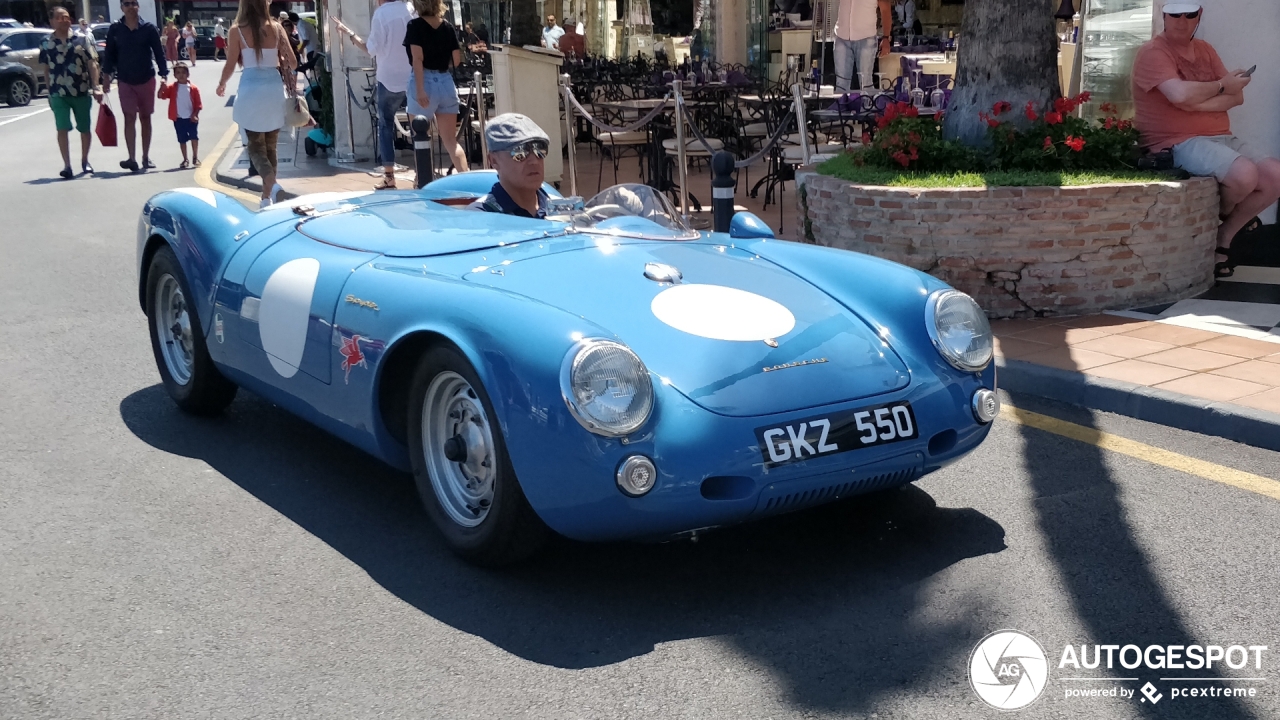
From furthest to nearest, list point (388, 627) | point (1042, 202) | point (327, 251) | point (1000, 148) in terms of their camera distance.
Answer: point (1000, 148) → point (1042, 202) → point (327, 251) → point (388, 627)

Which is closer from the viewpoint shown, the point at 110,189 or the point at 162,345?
the point at 162,345

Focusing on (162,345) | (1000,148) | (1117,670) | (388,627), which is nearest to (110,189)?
(162,345)

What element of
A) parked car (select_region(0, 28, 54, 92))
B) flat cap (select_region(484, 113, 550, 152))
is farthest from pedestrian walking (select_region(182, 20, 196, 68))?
flat cap (select_region(484, 113, 550, 152))

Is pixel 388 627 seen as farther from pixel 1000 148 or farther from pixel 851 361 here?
pixel 1000 148

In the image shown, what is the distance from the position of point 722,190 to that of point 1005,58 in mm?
1899

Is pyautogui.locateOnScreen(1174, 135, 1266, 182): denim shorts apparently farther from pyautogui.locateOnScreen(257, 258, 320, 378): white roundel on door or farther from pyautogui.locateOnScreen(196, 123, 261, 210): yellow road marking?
pyautogui.locateOnScreen(196, 123, 261, 210): yellow road marking

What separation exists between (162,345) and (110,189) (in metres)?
8.86

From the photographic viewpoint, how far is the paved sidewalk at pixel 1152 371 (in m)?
4.88

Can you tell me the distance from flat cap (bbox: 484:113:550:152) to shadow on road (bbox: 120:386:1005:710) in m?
1.28

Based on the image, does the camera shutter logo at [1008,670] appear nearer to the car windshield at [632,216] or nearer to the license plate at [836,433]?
the license plate at [836,433]

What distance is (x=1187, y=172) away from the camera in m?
7.17

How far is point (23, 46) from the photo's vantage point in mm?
31062

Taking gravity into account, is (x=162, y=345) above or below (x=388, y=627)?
above

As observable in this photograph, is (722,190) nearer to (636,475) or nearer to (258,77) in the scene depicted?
(636,475)
